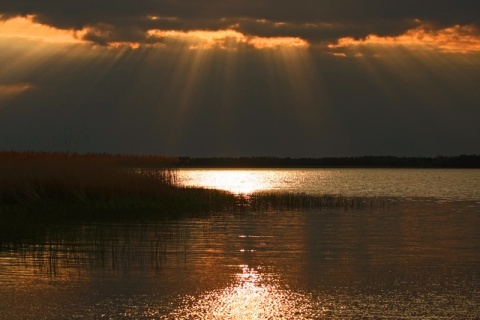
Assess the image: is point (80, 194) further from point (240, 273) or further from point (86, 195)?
point (240, 273)

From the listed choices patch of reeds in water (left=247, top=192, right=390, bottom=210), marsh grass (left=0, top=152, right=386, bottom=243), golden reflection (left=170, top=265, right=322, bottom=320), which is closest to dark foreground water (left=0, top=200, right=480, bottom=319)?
golden reflection (left=170, top=265, right=322, bottom=320)

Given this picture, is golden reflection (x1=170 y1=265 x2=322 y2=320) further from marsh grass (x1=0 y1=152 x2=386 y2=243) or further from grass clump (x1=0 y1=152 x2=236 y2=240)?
grass clump (x1=0 y1=152 x2=236 y2=240)

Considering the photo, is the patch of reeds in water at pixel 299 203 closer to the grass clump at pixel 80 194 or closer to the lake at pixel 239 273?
the grass clump at pixel 80 194

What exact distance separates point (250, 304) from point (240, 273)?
358cm

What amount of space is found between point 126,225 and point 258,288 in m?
14.1

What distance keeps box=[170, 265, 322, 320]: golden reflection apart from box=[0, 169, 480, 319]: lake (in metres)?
0.02

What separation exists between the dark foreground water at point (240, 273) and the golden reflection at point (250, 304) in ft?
0.07

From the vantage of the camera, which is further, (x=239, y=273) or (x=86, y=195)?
(x=86, y=195)

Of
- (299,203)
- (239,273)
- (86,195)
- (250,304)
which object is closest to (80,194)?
(86,195)

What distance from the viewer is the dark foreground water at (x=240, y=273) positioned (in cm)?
1407

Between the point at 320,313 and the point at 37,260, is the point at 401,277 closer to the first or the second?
the point at 320,313

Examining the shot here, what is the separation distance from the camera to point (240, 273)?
18.0 metres

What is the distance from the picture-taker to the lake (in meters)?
14.1

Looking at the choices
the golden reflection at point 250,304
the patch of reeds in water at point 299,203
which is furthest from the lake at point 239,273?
the patch of reeds in water at point 299,203
